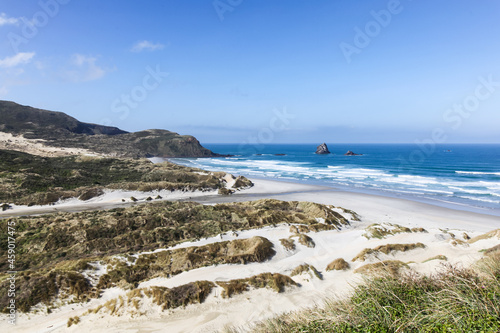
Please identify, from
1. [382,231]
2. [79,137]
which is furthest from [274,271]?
[79,137]

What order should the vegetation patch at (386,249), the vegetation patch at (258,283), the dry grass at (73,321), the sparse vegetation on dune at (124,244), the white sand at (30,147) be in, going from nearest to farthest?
the dry grass at (73,321) → the vegetation patch at (258,283) → the sparse vegetation on dune at (124,244) → the vegetation patch at (386,249) → the white sand at (30,147)

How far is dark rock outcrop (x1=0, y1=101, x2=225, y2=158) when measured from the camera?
98.9m

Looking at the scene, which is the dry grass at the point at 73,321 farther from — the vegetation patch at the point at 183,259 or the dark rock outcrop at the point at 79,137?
the dark rock outcrop at the point at 79,137

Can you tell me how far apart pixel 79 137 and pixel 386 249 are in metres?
136

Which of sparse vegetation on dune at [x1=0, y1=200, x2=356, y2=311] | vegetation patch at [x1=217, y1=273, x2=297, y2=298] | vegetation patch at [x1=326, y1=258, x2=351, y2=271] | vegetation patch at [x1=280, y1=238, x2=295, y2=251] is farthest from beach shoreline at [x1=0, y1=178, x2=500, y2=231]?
vegetation patch at [x1=217, y1=273, x2=297, y2=298]

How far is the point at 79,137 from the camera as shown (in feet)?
380

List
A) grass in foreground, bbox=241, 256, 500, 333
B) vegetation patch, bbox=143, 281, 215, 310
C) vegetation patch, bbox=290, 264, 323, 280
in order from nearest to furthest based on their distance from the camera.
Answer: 1. grass in foreground, bbox=241, 256, 500, 333
2. vegetation patch, bbox=143, 281, 215, 310
3. vegetation patch, bbox=290, 264, 323, 280

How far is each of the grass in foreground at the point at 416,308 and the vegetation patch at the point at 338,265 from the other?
8.38m

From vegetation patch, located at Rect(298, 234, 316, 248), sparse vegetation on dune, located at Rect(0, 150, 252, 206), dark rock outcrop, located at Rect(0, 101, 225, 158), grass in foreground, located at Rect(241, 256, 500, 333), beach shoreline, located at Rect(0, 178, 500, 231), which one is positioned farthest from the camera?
dark rock outcrop, located at Rect(0, 101, 225, 158)

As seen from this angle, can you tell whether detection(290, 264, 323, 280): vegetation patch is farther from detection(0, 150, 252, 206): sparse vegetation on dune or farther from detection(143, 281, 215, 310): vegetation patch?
detection(0, 150, 252, 206): sparse vegetation on dune

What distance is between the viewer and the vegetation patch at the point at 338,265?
49.1 ft

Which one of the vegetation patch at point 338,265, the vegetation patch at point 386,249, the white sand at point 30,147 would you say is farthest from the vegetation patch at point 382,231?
the white sand at point 30,147

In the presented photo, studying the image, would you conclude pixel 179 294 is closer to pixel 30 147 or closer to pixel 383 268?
pixel 383 268

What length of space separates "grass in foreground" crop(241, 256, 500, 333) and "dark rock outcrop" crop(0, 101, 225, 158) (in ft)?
348
